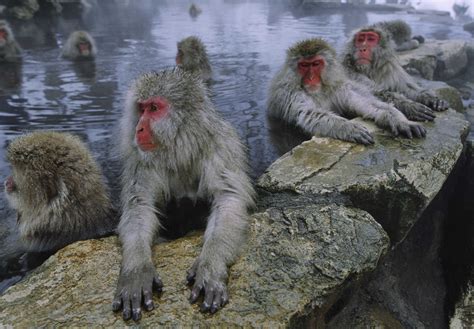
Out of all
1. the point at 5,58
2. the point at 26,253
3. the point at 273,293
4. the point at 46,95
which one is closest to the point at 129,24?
the point at 5,58

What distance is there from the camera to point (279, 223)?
2691mm

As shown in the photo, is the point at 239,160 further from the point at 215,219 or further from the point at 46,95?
the point at 46,95

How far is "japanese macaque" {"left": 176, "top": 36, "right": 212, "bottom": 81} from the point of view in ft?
23.0

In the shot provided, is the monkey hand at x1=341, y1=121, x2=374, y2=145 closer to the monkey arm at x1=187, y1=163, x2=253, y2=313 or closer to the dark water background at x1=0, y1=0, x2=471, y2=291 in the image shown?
the dark water background at x1=0, y1=0, x2=471, y2=291

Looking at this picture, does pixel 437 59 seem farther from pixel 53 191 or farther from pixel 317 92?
pixel 53 191

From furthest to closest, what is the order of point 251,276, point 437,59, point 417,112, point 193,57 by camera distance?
1. point 437,59
2. point 193,57
3. point 417,112
4. point 251,276

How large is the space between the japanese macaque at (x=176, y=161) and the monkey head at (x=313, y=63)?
1642 millimetres

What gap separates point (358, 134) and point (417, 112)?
2.98 ft

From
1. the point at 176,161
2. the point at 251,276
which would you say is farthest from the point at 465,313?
the point at 176,161

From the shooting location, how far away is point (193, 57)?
23.1 feet

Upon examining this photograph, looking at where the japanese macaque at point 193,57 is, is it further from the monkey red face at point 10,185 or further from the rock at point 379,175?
the monkey red face at point 10,185

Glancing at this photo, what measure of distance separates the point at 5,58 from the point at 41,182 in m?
7.51

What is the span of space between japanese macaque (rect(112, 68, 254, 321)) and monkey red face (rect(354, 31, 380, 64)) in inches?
104

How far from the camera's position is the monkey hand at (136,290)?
209 centimetres
